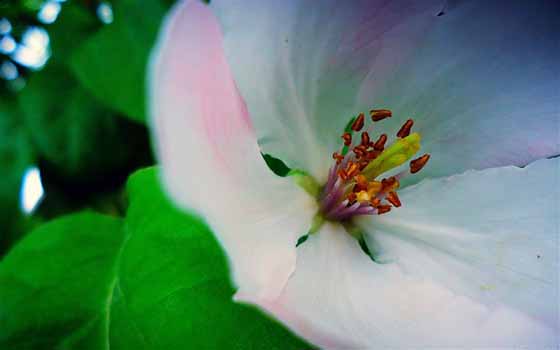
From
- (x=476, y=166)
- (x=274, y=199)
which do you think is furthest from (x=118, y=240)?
(x=476, y=166)

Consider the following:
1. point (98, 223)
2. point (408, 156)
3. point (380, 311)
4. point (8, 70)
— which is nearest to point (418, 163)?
point (408, 156)

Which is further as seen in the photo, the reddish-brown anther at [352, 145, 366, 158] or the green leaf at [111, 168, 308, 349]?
the reddish-brown anther at [352, 145, 366, 158]

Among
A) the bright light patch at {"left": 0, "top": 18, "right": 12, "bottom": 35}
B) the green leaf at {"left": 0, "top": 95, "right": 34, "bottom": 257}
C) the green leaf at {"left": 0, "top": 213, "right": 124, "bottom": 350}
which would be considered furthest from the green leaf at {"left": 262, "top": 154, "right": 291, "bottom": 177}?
the bright light patch at {"left": 0, "top": 18, "right": 12, "bottom": 35}

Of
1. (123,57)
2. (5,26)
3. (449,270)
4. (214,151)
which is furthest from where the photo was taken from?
(5,26)

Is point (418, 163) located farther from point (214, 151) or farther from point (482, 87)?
point (214, 151)

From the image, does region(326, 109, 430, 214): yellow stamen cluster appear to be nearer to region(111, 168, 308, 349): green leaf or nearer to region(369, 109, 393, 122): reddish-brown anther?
region(369, 109, 393, 122): reddish-brown anther

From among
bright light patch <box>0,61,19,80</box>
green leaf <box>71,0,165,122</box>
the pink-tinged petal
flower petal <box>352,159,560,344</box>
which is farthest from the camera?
bright light patch <box>0,61,19,80</box>

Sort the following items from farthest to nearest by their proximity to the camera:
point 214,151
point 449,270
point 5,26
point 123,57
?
1. point 5,26
2. point 123,57
3. point 449,270
4. point 214,151
